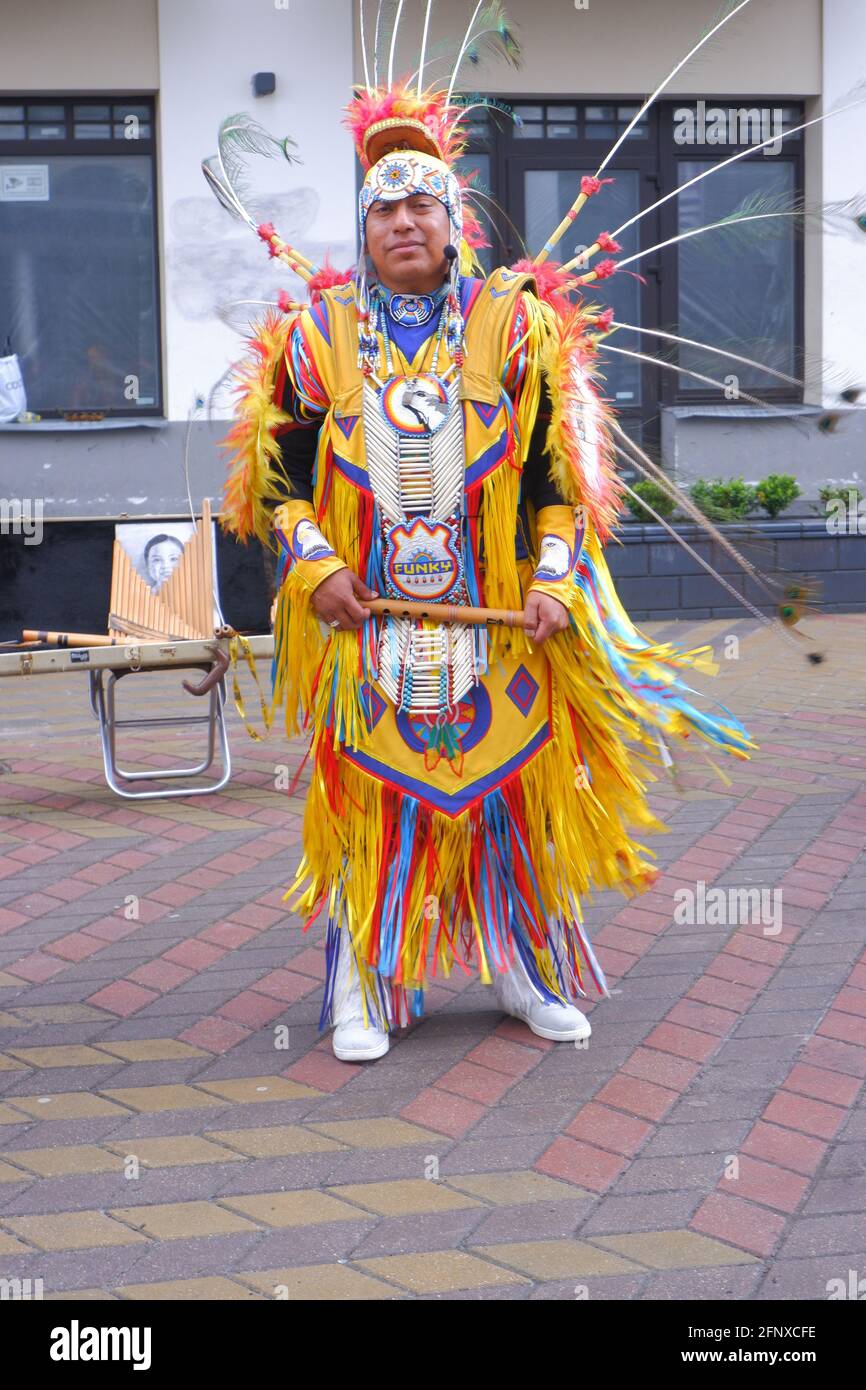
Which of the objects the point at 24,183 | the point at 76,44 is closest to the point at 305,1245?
the point at 76,44

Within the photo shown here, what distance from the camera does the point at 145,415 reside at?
417 inches

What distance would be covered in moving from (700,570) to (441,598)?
5721 mm

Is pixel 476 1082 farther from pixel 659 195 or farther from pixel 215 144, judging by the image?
pixel 659 195

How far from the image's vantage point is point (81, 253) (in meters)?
10.5

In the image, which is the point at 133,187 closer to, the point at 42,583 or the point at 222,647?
the point at 42,583

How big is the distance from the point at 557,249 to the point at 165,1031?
8170 millimetres

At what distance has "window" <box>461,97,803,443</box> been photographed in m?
10.7

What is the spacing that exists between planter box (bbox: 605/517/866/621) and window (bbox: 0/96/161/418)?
3317 mm

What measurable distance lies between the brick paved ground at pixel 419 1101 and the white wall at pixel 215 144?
221 inches

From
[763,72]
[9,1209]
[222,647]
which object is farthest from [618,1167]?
[763,72]

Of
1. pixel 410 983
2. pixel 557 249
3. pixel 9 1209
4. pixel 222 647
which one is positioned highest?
pixel 557 249

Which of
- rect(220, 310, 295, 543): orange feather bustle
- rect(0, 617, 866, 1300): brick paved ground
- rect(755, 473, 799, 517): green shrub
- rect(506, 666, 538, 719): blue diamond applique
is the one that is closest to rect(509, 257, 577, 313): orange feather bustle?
rect(220, 310, 295, 543): orange feather bustle

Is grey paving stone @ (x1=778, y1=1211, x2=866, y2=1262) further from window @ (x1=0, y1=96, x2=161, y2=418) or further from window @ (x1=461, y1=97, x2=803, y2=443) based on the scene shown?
window @ (x1=0, y1=96, x2=161, y2=418)

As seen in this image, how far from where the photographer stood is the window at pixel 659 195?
10.7 m
